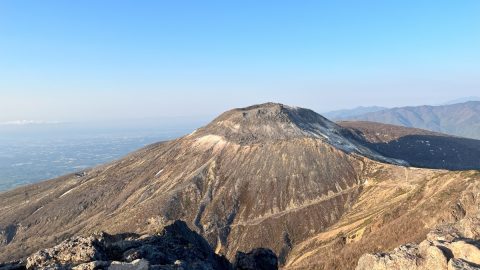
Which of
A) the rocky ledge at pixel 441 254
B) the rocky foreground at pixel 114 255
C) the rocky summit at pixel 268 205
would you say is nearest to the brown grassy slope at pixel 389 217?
the rocky summit at pixel 268 205

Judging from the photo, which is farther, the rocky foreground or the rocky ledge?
the rocky foreground

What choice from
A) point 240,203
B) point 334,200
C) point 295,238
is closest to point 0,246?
point 240,203

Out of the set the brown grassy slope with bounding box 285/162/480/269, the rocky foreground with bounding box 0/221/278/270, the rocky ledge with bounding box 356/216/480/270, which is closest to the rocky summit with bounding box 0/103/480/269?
the brown grassy slope with bounding box 285/162/480/269

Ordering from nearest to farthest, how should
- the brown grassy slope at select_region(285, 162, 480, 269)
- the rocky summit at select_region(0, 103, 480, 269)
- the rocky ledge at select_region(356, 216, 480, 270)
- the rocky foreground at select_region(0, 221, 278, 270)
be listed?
the rocky ledge at select_region(356, 216, 480, 270), the rocky foreground at select_region(0, 221, 278, 270), the brown grassy slope at select_region(285, 162, 480, 269), the rocky summit at select_region(0, 103, 480, 269)

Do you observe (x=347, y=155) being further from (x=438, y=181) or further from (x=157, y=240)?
(x=157, y=240)

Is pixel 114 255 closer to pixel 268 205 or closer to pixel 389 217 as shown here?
pixel 389 217

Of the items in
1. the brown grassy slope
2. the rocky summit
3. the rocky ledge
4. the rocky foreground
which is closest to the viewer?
the rocky ledge

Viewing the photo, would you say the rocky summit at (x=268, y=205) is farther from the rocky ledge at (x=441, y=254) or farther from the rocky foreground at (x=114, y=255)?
the rocky foreground at (x=114, y=255)

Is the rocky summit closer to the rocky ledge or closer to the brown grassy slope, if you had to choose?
the brown grassy slope
